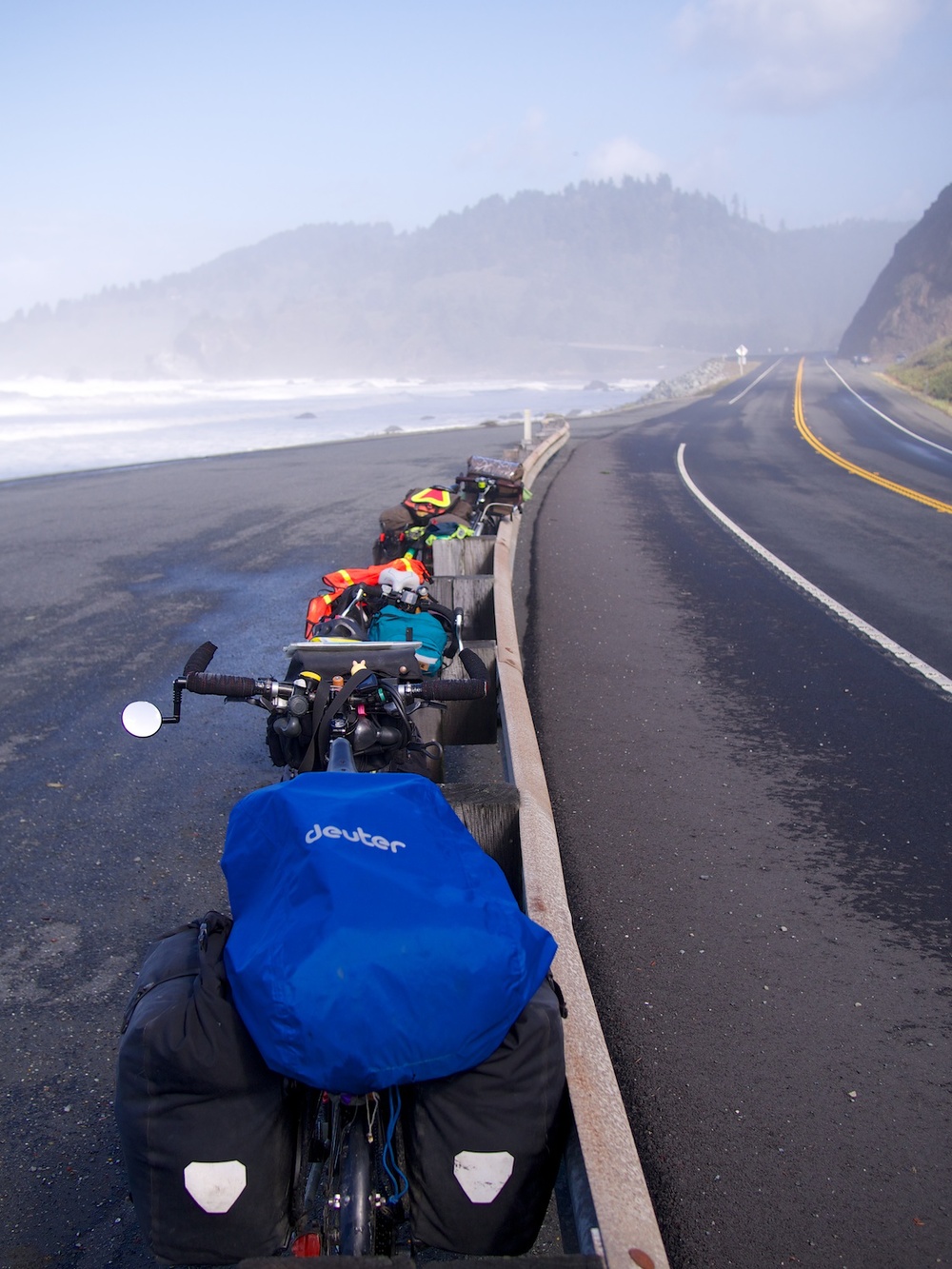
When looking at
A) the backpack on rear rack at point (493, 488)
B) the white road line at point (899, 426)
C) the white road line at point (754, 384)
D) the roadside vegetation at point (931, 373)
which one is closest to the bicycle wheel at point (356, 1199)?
the backpack on rear rack at point (493, 488)

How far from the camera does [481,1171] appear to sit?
7.29 feet

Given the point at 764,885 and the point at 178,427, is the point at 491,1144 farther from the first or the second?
the point at 178,427

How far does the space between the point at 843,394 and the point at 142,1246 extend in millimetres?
51619

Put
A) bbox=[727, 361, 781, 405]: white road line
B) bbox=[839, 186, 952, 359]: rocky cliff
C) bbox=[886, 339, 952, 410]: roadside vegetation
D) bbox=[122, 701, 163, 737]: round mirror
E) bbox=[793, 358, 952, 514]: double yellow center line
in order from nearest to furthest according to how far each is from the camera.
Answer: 1. bbox=[122, 701, 163, 737]: round mirror
2. bbox=[793, 358, 952, 514]: double yellow center line
3. bbox=[886, 339, 952, 410]: roadside vegetation
4. bbox=[727, 361, 781, 405]: white road line
5. bbox=[839, 186, 952, 359]: rocky cliff

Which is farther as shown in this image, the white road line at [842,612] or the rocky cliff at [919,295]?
the rocky cliff at [919,295]

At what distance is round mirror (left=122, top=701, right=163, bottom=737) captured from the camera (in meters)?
3.60

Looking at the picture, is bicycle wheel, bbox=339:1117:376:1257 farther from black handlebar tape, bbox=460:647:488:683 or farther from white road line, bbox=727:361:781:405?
white road line, bbox=727:361:781:405

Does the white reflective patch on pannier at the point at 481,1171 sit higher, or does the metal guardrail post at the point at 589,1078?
the white reflective patch on pannier at the point at 481,1171

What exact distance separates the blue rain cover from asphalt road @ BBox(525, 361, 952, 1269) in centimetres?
119

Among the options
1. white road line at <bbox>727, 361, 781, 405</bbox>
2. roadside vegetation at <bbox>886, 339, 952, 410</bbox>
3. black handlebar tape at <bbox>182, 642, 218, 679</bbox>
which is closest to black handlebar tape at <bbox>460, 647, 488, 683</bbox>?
black handlebar tape at <bbox>182, 642, 218, 679</bbox>

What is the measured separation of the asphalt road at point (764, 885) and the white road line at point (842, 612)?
16 centimetres

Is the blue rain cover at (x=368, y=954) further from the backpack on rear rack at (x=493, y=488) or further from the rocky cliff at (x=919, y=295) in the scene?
the rocky cliff at (x=919, y=295)

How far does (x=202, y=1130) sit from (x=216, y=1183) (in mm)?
123

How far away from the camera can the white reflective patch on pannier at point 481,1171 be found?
7.27 ft
